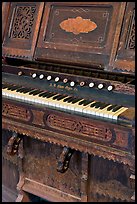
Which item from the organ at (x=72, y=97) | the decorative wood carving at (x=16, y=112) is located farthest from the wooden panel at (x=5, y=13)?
the decorative wood carving at (x=16, y=112)

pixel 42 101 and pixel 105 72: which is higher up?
pixel 105 72

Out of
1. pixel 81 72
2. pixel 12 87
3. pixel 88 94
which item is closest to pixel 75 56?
pixel 81 72

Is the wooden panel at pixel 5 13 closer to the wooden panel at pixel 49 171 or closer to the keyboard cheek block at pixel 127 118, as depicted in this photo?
the wooden panel at pixel 49 171

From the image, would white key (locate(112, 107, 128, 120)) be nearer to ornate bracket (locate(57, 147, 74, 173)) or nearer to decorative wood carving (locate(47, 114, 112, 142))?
decorative wood carving (locate(47, 114, 112, 142))

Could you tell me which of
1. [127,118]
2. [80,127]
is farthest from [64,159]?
[127,118]

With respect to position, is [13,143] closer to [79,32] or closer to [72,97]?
[72,97]

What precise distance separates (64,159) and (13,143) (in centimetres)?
49

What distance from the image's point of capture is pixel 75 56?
6.91ft

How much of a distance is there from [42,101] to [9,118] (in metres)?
0.32

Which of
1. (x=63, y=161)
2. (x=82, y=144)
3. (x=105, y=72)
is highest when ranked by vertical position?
(x=105, y=72)

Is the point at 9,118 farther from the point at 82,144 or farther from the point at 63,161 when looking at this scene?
the point at 82,144

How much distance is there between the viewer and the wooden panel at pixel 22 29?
7.67 feet

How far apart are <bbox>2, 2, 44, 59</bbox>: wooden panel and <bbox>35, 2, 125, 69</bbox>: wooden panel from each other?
0.06m

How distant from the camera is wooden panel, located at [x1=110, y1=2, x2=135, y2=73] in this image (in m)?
1.89
